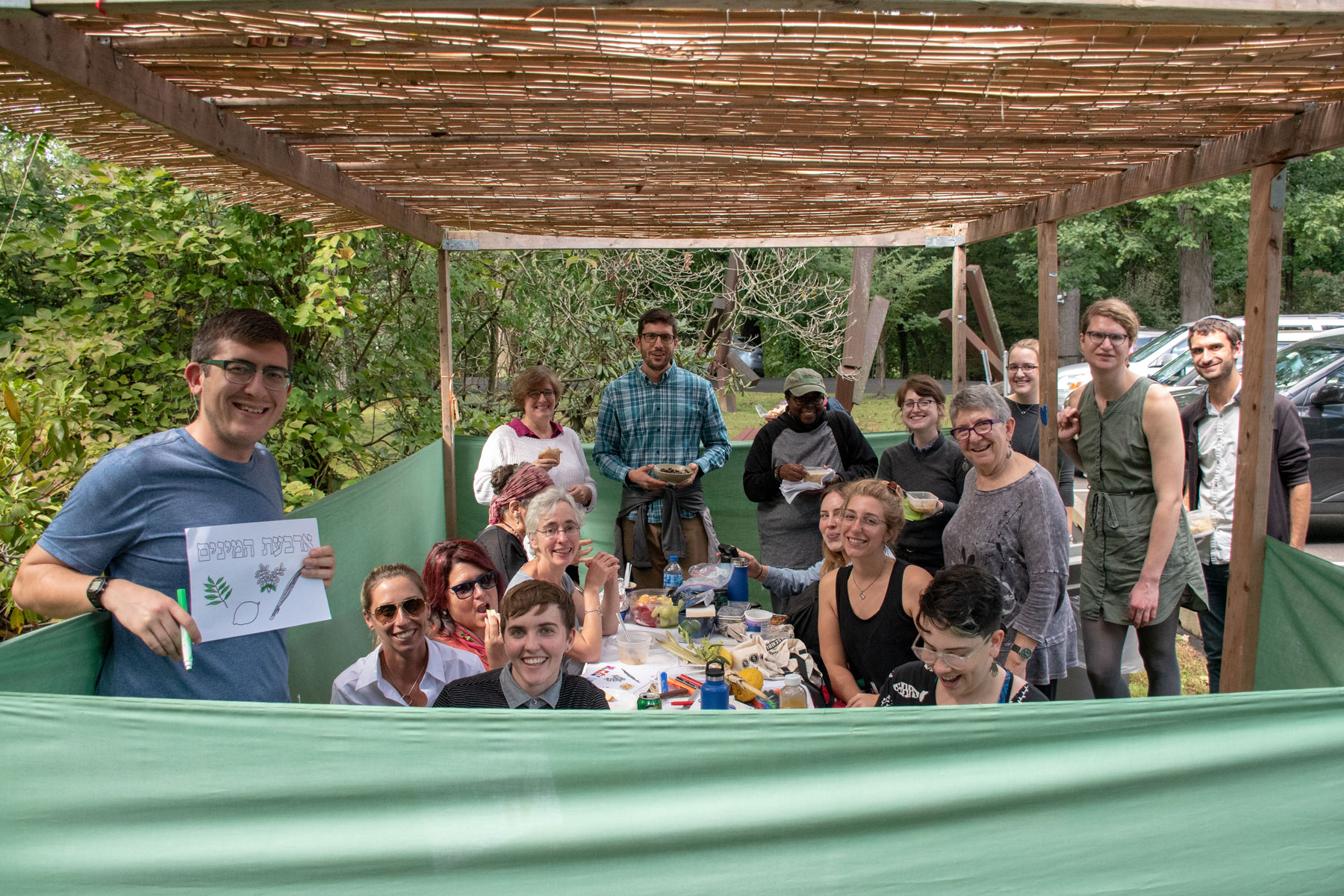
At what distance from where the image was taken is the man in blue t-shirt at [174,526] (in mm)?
1884

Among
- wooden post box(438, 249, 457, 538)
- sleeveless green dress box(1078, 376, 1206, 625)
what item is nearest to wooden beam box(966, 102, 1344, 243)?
sleeveless green dress box(1078, 376, 1206, 625)

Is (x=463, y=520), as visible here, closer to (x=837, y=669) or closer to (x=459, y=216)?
(x=459, y=216)

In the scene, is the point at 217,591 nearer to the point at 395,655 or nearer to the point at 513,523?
the point at 395,655

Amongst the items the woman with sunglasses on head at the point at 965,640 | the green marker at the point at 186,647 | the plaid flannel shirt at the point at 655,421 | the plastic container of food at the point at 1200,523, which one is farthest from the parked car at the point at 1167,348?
the green marker at the point at 186,647

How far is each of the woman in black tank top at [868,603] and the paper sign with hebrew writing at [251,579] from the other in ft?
6.02

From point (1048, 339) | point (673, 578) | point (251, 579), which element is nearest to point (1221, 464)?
point (1048, 339)

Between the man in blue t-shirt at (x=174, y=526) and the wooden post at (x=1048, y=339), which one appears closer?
the man in blue t-shirt at (x=174, y=526)

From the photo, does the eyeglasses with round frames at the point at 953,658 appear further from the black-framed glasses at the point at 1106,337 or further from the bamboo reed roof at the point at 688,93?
the bamboo reed roof at the point at 688,93

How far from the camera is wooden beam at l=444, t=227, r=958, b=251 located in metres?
5.80

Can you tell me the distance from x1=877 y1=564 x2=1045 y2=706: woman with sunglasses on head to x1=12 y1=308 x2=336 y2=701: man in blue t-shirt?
1634mm

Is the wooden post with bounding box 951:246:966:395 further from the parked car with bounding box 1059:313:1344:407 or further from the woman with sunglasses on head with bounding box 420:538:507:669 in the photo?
the parked car with bounding box 1059:313:1344:407

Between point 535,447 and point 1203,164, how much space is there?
335 centimetres

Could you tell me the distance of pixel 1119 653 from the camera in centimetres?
328

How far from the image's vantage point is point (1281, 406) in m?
3.74
